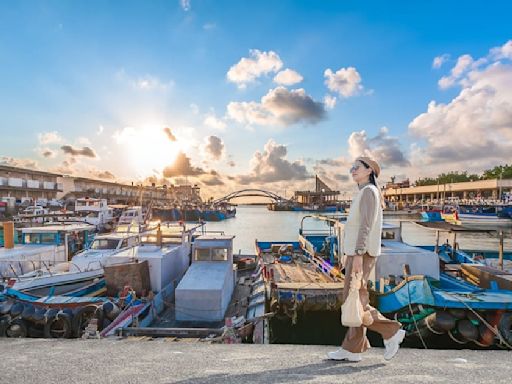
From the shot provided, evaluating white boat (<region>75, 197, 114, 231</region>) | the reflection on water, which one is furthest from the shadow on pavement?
white boat (<region>75, 197, 114, 231</region>)

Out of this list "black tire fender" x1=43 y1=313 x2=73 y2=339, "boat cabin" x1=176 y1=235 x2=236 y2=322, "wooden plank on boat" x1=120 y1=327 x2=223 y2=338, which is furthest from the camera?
"boat cabin" x1=176 y1=235 x2=236 y2=322

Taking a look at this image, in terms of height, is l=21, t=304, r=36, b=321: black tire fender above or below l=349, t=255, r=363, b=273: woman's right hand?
below

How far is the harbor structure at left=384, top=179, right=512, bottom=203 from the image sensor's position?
9946 cm

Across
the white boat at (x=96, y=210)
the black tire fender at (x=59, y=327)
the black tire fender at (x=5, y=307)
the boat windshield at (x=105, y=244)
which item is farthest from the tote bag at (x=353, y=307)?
the white boat at (x=96, y=210)

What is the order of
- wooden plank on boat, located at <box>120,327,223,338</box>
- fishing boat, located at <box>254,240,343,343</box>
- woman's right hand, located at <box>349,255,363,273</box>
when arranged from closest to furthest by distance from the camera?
woman's right hand, located at <box>349,255,363,273</box>
wooden plank on boat, located at <box>120,327,223,338</box>
fishing boat, located at <box>254,240,343,343</box>

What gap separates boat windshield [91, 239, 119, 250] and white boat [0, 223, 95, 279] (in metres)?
2.20

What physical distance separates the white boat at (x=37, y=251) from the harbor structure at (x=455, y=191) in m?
114

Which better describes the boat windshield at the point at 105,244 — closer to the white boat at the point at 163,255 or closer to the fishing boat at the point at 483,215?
the white boat at the point at 163,255

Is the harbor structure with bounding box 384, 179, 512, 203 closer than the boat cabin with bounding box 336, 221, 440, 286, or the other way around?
the boat cabin with bounding box 336, 221, 440, 286

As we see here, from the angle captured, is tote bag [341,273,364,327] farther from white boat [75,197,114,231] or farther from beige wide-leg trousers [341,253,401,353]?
white boat [75,197,114,231]

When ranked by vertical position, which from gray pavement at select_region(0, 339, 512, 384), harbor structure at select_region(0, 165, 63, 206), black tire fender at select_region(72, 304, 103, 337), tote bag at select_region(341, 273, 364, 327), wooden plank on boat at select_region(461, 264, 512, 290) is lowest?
black tire fender at select_region(72, 304, 103, 337)

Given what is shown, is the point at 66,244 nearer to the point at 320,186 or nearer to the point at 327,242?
the point at 327,242

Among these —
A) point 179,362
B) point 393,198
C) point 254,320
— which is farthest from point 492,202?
point 179,362

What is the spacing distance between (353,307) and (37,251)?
18.8m
